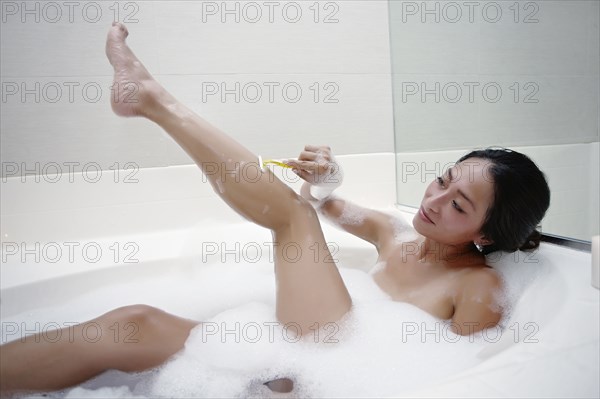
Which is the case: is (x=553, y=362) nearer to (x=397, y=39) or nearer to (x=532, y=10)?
(x=532, y=10)

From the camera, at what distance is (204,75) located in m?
1.38

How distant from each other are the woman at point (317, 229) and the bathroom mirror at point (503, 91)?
210 mm

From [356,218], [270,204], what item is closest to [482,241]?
[356,218]

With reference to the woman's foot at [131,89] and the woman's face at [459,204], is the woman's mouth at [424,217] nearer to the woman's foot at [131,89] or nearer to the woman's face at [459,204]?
the woman's face at [459,204]

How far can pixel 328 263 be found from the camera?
842mm

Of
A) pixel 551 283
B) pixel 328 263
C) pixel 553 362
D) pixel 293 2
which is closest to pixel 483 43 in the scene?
pixel 293 2

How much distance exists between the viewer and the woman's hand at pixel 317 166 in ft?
3.20

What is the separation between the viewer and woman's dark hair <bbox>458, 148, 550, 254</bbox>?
86 cm

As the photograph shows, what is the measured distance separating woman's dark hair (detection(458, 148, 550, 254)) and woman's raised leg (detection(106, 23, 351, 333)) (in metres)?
0.33

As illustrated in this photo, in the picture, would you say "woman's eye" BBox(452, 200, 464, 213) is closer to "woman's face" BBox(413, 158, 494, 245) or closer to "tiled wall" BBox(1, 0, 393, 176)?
"woman's face" BBox(413, 158, 494, 245)

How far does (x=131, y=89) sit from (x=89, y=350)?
Answer: 49cm

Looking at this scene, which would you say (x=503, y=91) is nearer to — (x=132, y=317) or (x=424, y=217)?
(x=424, y=217)

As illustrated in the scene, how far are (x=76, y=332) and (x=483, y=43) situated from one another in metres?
1.38

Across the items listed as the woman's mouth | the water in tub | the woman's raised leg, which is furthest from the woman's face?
the woman's raised leg
